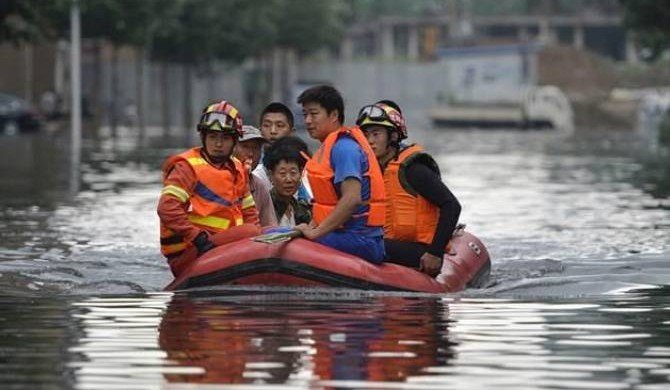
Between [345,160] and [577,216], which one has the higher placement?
[345,160]

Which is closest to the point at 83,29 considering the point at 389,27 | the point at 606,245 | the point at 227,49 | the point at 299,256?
the point at 227,49

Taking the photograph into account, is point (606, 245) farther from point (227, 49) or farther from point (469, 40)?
point (469, 40)

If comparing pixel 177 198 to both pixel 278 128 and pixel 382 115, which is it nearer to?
pixel 382 115

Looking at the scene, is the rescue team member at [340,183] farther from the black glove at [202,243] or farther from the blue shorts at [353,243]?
the black glove at [202,243]

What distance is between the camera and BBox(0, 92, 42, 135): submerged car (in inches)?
3029

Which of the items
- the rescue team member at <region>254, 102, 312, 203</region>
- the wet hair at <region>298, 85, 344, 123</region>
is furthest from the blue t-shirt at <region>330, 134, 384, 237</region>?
the rescue team member at <region>254, 102, 312, 203</region>

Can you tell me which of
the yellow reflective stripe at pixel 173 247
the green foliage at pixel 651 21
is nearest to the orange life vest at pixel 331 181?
the yellow reflective stripe at pixel 173 247

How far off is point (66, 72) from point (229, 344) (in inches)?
3000

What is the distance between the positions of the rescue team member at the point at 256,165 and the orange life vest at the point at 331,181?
1.27 metres

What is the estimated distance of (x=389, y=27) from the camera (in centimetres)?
16600

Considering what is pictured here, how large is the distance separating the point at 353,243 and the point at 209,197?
46.1 inches

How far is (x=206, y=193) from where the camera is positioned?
16328mm

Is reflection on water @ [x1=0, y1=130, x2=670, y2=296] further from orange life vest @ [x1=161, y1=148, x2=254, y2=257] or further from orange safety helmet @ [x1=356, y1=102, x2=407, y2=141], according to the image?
orange safety helmet @ [x1=356, y1=102, x2=407, y2=141]

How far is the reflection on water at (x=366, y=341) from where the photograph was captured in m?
11.2
